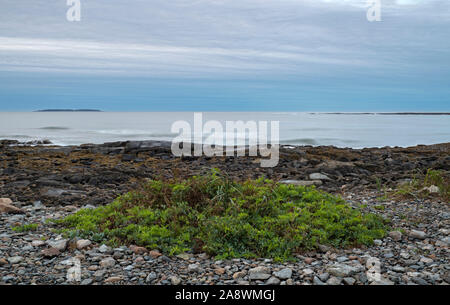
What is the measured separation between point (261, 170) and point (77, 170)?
A: 572 cm

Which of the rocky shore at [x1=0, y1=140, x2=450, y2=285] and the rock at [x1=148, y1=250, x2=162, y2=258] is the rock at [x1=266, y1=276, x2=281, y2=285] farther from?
the rock at [x1=148, y1=250, x2=162, y2=258]

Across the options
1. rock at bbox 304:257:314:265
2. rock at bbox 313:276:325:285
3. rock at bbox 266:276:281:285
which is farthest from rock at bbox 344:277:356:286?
rock at bbox 266:276:281:285

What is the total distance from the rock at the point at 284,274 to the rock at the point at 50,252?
2763 millimetres

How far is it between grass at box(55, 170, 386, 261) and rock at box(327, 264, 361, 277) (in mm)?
580

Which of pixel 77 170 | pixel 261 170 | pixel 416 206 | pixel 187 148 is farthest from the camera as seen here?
pixel 187 148

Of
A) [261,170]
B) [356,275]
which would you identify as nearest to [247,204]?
[356,275]

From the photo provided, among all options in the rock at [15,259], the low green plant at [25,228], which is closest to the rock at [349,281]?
the rock at [15,259]

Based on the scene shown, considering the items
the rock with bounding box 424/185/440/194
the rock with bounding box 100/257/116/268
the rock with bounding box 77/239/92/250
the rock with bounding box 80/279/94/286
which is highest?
the rock with bounding box 424/185/440/194

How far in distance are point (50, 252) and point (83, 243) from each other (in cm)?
43

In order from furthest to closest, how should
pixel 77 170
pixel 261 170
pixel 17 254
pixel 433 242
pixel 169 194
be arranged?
1. pixel 261 170
2. pixel 77 170
3. pixel 169 194
4. pixel 433 242
5. pixel 17 254

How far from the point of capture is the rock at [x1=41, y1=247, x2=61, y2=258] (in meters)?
5.14

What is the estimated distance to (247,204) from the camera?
6.47 m

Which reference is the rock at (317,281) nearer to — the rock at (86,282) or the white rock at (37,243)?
the rock at (86,282)
